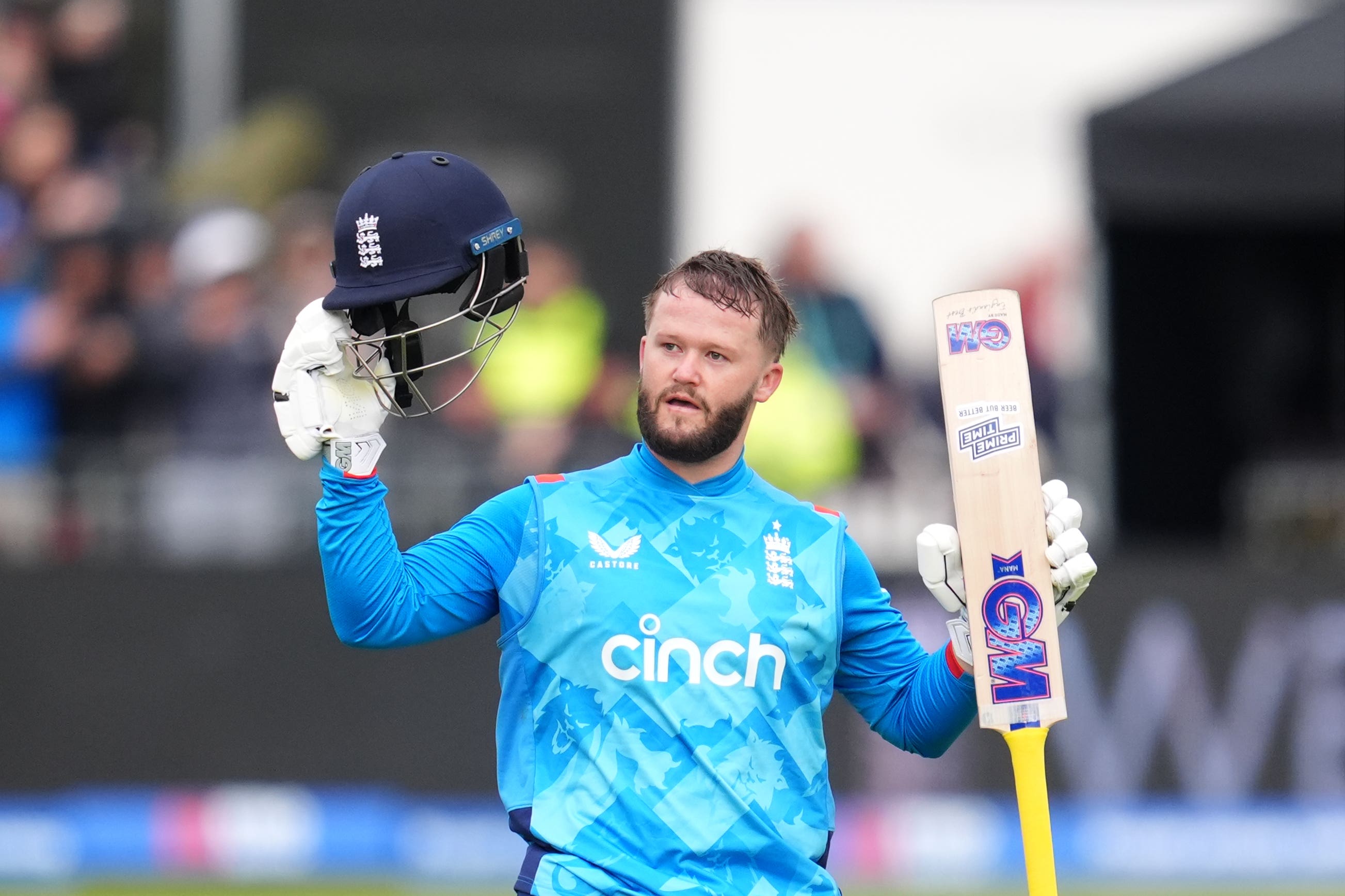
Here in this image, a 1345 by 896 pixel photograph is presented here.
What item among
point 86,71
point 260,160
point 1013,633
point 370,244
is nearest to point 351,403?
point 370,244

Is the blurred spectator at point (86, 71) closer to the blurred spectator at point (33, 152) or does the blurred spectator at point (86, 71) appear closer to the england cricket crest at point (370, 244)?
the blurred spectator at point (33, 152)

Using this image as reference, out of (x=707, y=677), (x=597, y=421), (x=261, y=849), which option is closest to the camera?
(x=707, y=677)

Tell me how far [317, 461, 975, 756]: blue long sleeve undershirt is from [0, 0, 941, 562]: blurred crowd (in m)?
4.78

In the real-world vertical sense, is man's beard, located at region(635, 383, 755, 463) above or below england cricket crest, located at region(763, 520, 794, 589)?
above

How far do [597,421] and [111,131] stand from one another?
3.08 metres

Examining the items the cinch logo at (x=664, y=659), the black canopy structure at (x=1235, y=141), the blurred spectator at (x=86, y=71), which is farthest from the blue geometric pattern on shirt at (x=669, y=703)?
the blurred spectator at (x=86, y=71)

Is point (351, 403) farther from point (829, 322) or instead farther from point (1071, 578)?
point (829, 322)

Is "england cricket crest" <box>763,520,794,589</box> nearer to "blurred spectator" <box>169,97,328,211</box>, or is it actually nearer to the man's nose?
the man's nose

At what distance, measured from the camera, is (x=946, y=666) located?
12.2ft

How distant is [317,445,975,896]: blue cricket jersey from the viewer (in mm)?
3414

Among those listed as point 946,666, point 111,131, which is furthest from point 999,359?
point 111,131

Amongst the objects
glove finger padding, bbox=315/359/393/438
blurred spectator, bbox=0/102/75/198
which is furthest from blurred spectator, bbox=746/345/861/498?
glove finger padding, bbox=315/359/393/438

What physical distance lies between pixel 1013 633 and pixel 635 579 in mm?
692

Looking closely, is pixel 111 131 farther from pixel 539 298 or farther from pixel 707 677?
pixel 707 677
